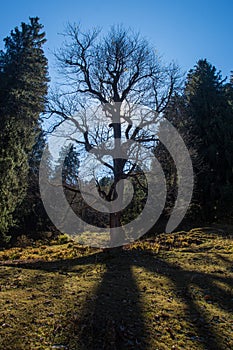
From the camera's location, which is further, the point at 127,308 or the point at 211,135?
the point at 211,135

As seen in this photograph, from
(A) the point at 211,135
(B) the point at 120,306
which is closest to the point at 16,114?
(B) the point at 120,306

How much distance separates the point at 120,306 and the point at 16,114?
37.6 feet

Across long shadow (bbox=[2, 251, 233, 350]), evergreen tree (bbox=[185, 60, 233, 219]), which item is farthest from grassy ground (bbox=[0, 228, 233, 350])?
evergreen tree (bbox=[185, 60, 233, 219])

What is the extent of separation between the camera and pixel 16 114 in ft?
42.7

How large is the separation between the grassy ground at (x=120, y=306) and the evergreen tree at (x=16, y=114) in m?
5.86

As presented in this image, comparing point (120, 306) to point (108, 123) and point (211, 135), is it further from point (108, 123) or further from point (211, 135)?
point (211, 135)

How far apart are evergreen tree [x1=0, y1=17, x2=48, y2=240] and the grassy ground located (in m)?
5.86

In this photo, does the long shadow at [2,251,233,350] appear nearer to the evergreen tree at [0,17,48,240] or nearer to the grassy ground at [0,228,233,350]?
the grassy ground at [0,228,233,350]

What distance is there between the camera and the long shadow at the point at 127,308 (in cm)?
302

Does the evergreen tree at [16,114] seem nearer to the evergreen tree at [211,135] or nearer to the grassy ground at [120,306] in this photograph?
the grassy ground at [120,306]

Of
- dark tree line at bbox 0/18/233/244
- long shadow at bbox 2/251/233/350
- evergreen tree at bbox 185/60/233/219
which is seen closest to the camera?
long shadow at bbox 2/251/233/350

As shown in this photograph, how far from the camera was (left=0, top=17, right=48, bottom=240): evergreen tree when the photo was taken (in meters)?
12.1

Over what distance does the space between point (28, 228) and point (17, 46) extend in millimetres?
11338

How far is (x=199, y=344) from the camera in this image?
3055 mm
